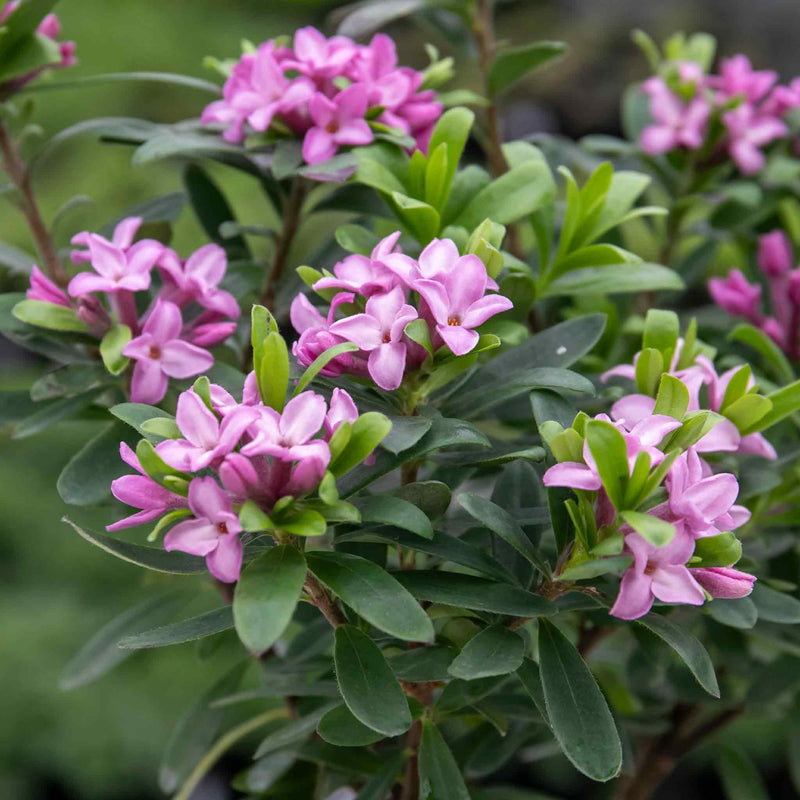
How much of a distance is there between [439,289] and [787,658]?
1.80ft

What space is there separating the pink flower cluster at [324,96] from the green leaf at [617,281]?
15cm

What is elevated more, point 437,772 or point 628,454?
point 628,454

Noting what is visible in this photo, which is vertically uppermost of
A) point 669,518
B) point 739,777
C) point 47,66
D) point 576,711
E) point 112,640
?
point 47,66

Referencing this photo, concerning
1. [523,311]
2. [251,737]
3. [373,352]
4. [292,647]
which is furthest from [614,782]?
[251,737]

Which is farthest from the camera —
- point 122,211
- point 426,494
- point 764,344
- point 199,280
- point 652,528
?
point 122,211

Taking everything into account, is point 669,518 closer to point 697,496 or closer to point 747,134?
point 697,496

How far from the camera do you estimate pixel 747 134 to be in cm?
95

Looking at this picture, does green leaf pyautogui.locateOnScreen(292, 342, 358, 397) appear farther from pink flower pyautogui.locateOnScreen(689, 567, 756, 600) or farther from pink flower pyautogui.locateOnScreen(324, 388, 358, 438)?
pink flower pyautogui.locateOnScreen(689, 567, 756, 600)

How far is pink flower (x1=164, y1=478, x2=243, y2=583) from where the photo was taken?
17.3 inches

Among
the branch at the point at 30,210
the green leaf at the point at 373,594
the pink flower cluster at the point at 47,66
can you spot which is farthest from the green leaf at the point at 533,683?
the pink flower cluster at the point at 47,66

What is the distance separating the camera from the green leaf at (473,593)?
515 millimetres

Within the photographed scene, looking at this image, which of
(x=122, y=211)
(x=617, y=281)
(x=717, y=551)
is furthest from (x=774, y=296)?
(x=122, y=211)

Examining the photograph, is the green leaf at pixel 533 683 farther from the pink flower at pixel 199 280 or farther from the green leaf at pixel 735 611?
the pink flower at pixel 199 280

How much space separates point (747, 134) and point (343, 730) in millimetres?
691
